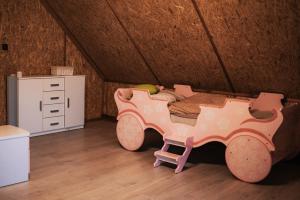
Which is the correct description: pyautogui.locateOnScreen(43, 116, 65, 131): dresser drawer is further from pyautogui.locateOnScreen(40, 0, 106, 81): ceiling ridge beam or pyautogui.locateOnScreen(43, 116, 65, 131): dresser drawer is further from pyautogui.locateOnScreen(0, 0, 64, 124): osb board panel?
pyautogui.locateOnScreen(40, 0, 106, 81): ceiling ridge beam

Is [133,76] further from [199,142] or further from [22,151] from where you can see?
[22,151]

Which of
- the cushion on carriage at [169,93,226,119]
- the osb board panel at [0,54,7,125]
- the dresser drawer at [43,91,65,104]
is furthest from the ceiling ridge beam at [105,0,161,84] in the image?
the osb board panel at [0,54,7,125]

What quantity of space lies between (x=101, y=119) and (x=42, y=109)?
1483 mm

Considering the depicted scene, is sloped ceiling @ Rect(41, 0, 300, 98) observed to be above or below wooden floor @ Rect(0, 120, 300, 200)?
above

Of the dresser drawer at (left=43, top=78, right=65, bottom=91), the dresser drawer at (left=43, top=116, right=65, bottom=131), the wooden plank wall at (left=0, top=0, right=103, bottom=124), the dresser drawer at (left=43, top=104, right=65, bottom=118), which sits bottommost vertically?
the dresser drawer at (left=43, top=116, right=65, bottom=131)

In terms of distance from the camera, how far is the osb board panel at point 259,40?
3180mm

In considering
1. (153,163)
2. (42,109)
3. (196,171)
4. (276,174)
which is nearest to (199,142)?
(196,171)

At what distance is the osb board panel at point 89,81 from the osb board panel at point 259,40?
266 centimetres

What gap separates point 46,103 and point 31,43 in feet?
3.03

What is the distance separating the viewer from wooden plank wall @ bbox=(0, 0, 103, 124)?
4.75 metres

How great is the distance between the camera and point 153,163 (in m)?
3.87

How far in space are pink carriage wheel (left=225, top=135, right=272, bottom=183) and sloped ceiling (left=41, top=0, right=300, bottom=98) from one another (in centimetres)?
91

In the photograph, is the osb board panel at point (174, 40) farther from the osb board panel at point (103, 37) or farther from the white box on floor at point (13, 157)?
the white box on floor at point (13, 157)

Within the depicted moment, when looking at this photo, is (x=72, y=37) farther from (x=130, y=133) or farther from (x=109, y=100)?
(x=130, y=133)
